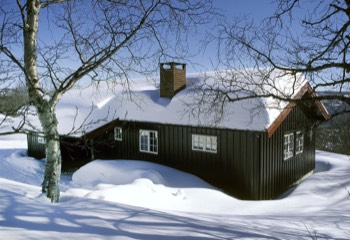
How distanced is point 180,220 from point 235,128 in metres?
7.11

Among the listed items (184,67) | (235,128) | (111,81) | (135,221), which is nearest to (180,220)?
(135,221)

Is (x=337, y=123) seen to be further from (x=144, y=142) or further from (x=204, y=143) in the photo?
(x=144, y=142)

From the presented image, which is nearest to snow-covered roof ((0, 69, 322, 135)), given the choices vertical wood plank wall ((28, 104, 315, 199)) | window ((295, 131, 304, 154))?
vertical wood plank wall ((28, 104, 315, 199))

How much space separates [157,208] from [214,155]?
5292mm

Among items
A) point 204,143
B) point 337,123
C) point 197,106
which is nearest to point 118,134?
point 204,143

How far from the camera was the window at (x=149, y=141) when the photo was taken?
15117 millimetres

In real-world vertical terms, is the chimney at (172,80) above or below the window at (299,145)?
above

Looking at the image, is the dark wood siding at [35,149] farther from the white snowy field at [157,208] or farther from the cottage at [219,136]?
the cottage at [219,136]

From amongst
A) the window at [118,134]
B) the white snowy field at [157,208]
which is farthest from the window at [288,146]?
the window at [118,134]

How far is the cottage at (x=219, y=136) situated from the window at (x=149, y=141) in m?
0.05

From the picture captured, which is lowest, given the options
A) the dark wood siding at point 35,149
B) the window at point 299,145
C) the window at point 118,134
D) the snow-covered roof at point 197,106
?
the dark wood siding at point 35,149

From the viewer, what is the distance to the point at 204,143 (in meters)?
13.6

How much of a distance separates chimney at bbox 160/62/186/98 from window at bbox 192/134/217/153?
2805 mm

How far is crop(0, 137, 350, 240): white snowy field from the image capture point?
4.89 meters
